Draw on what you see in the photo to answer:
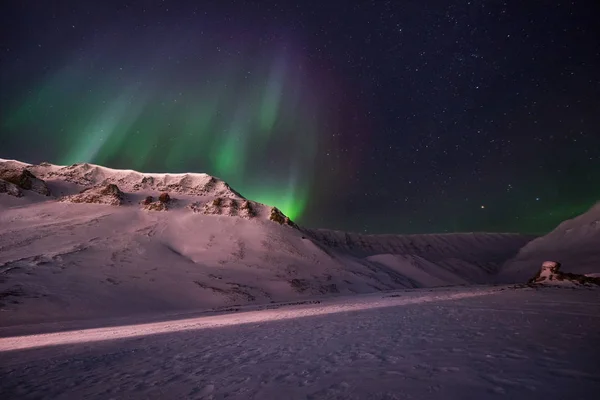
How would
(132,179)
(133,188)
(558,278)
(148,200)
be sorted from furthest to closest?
1. (132,179)
2. (133,188)
3. (148,200)
4. (558,278)

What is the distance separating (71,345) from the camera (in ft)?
38.9

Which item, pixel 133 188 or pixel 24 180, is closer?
pixel 24 180

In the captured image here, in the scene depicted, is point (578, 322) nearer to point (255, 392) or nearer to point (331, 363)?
point (331, 363)

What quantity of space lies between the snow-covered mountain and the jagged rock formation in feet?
77.5

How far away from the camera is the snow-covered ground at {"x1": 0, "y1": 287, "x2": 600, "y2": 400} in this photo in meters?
5.18

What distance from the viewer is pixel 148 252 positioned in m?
41.6

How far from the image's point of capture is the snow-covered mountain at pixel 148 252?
89.6 feet

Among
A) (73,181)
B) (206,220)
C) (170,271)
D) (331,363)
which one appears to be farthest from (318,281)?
(73,181)

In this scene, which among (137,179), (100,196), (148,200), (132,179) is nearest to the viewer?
(100,196)

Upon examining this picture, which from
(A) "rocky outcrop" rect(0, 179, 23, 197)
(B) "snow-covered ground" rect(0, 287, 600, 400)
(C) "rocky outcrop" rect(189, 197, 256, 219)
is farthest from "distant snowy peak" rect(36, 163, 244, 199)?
(B) "snow-covered ground" rect(0, 287, 600, 400)

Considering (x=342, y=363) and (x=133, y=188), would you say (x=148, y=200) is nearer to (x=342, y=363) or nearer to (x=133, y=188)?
(x=133, y=188)

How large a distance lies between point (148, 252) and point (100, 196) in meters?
29.1

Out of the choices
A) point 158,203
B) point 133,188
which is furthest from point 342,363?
point 133,188

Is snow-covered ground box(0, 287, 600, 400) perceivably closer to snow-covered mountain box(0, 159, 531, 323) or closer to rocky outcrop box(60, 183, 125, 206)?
snow-covered mountain box(0, 159, 531, 323)
